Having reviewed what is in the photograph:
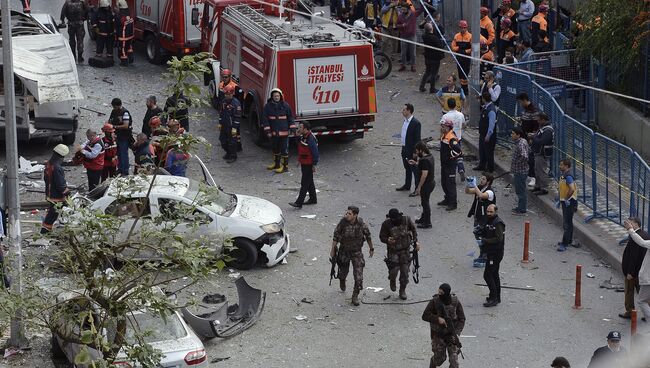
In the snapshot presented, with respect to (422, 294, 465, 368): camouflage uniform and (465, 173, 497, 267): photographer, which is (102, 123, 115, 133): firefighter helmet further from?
(422, 294, 465, 368): camouflage uniform

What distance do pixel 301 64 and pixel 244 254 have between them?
589 centimetres

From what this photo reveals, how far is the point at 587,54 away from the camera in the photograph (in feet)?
80.0

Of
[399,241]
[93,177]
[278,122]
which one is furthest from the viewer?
[278,122]

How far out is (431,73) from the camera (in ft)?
90.3

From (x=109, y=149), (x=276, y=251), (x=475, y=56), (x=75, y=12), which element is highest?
(x=75, y=12)

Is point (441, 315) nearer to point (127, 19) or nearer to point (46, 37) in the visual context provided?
point (46, 37)

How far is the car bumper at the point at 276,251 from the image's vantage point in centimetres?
1847

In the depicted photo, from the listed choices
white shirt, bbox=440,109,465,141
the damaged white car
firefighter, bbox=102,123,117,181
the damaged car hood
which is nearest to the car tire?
the damaged white car

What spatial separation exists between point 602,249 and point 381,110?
8.95 meters

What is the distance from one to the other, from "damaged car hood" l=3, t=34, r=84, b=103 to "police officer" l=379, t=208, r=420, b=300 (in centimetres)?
783

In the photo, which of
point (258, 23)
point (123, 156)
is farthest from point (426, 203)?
point (258, 23)

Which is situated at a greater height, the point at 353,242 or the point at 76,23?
the point at 76,23

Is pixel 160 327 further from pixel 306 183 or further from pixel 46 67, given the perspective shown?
pixel 46 67

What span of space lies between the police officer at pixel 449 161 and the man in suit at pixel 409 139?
31.5 inches
